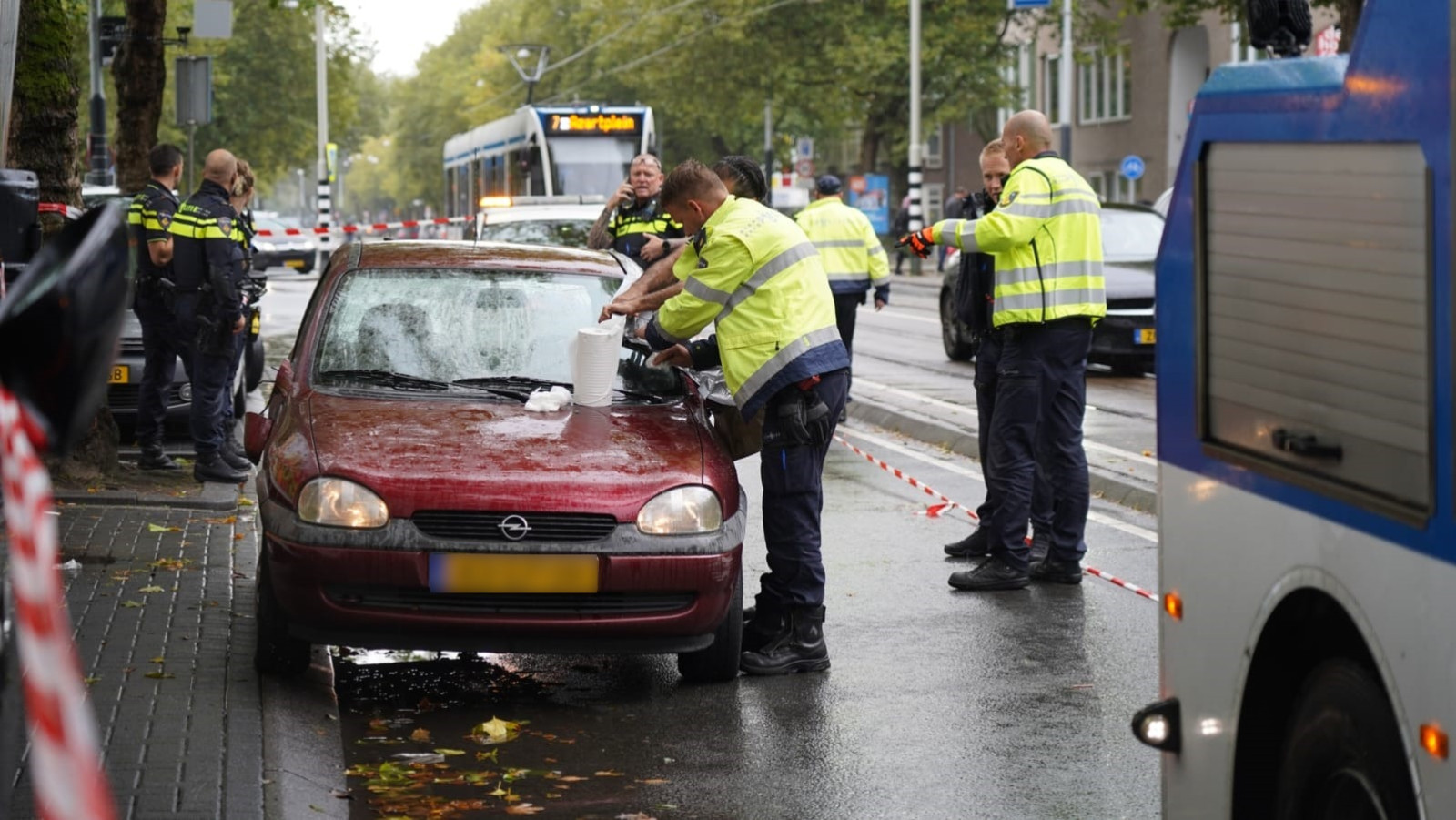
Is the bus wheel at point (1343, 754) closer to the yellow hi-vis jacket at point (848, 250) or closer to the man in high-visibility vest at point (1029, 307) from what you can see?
the man in high-visibility vest at point (1029, 307)

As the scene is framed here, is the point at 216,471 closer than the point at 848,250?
Yes

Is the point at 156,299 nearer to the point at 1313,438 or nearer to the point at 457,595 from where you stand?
the point at 457,595

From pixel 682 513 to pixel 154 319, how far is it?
6.10 meters

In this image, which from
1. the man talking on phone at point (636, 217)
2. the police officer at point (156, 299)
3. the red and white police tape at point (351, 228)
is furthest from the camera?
the red and white police tape at point (351, 228)

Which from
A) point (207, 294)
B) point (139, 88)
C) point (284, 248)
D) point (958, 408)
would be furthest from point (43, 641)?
point (284, 248)

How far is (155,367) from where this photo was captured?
12.2 meters

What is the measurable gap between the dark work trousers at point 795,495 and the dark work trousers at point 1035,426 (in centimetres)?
153

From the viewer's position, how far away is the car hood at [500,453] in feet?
21.8

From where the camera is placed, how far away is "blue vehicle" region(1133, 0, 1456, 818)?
3.21m

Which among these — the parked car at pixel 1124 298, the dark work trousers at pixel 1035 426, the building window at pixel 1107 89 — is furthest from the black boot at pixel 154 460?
the building window at pixel 1107 89

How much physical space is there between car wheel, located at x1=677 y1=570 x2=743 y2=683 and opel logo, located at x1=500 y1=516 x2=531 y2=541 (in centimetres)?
87

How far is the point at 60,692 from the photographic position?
241cm

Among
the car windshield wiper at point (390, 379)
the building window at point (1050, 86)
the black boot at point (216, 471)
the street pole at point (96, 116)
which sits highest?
the building window at point (1050, 86)

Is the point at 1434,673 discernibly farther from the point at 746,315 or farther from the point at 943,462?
the point at 943,462
